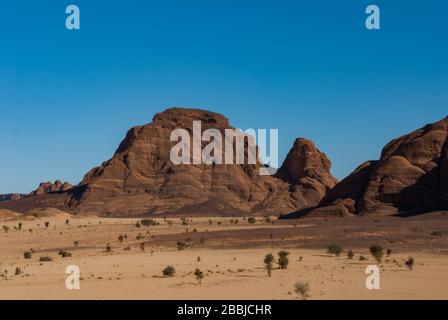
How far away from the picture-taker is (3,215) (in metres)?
108

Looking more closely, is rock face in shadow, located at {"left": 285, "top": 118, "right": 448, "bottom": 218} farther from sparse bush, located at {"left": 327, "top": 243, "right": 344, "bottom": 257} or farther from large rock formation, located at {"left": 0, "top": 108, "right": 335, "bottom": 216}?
large rock formation, located at {"left": 0, "top": 108, "right": 335, "bottom": 216}

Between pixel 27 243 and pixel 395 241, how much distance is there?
31796 millimetres

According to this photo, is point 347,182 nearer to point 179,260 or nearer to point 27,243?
point 27,243

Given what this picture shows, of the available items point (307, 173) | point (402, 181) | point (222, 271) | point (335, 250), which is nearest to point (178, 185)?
point (307, 173)

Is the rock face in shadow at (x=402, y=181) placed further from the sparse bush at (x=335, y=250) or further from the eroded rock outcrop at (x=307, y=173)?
the eroded rock outcrop at (x=307, y=173)

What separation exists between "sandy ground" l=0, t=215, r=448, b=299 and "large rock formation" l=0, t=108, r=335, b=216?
9197 centimetres

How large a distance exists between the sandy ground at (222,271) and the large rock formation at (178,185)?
92.0m

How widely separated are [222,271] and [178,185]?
122666 millimetres

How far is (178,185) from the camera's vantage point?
150 meters

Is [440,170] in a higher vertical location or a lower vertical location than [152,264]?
higher

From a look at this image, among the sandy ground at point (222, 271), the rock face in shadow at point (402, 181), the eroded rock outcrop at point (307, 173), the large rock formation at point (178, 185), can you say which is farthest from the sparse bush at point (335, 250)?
the eroded rock outcrop at point (307, 173)

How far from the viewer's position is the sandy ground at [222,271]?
2044 cm

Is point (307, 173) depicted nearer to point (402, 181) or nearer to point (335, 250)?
point (402, 181)
